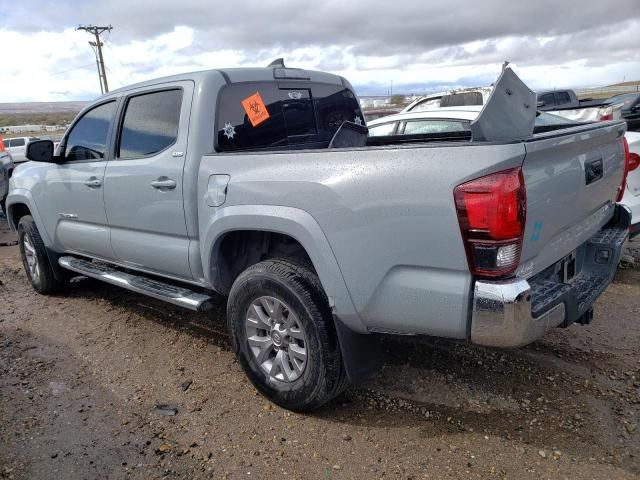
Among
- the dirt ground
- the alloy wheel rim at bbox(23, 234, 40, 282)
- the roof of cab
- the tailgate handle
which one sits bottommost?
the dirt ground

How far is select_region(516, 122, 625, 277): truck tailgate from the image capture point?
236 cm

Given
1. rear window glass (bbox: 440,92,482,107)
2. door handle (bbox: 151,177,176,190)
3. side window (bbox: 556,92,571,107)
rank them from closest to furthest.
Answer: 1. door handle (bbox: 151,177,176,190)
2. rear window glass (bbox: 440,92,482,107)
3. side window (bbox: 556,92,571,107)

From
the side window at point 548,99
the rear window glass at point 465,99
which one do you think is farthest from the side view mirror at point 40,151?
the side window at point 548,99

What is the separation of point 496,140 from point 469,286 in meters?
0.64

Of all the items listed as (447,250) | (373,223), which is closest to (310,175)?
(373,223)

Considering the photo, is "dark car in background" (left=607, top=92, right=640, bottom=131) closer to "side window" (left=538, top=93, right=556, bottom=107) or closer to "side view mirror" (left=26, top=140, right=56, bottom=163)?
"side window" (left=538, top=93, right=556, bottom=107)

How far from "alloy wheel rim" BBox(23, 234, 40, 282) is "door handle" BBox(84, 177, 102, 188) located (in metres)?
1.56

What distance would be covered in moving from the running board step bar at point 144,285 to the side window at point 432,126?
3.50 metres

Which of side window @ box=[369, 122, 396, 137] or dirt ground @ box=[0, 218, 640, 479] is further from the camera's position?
side window @ box=[369, 122, 396, 137]

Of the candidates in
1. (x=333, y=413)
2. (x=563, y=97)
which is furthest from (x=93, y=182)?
(x=563, y=97)

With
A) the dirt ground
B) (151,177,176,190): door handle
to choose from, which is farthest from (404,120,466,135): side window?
(151,177,176,190): door handle

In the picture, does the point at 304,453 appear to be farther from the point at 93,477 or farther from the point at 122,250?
the point at 122,250

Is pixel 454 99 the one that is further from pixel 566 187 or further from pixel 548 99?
Answer: pixel 566 187

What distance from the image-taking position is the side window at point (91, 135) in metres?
4.30
